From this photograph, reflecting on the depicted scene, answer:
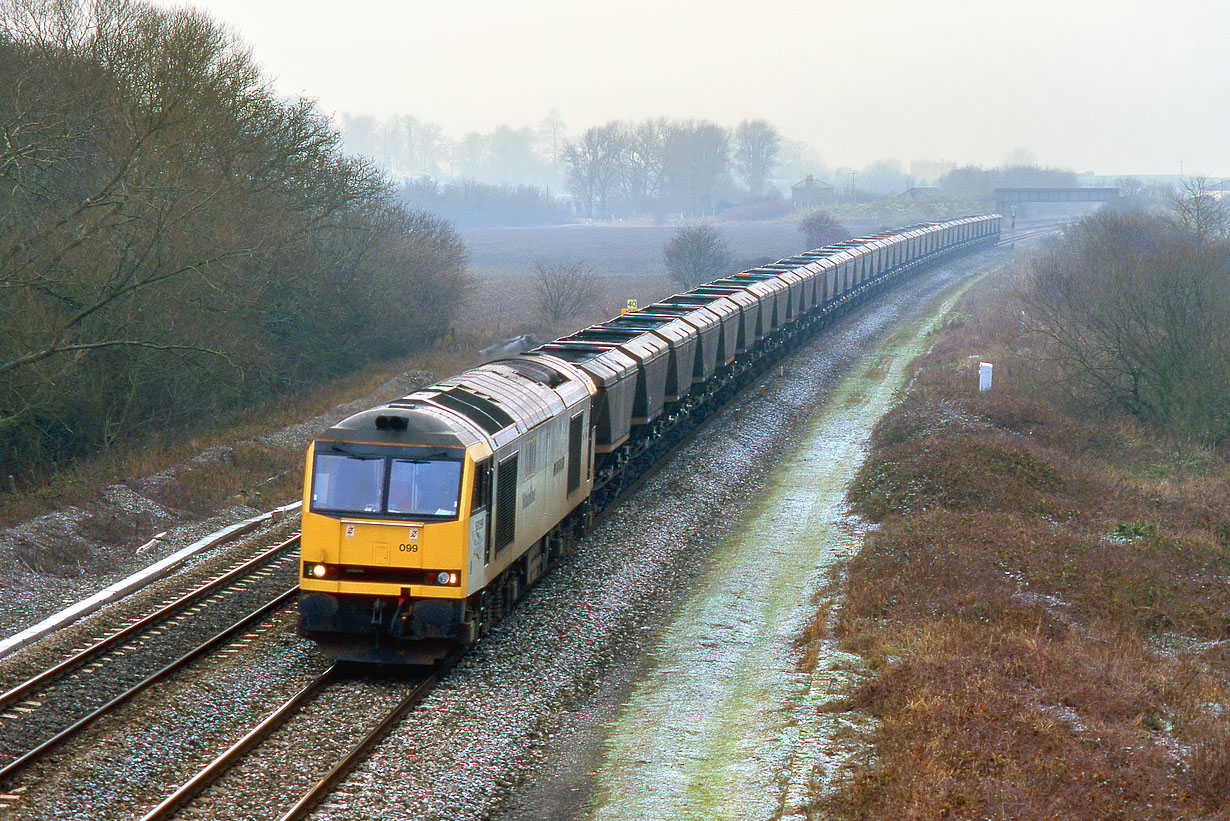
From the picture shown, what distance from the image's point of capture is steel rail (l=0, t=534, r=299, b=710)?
465 inches

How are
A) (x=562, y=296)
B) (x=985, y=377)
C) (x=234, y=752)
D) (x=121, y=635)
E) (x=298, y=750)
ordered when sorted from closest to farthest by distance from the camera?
(x=234, y=752), (x=298, y=750), (x=121, y=635), (x=985, y=377), (x=562, y=296)

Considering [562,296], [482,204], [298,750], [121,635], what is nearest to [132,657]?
[121,635]

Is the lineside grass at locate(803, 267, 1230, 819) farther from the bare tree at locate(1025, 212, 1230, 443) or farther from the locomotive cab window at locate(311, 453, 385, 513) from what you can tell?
the locomotive cab window at locate(311, 453, 385, 513)

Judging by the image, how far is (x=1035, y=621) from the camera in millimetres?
14141

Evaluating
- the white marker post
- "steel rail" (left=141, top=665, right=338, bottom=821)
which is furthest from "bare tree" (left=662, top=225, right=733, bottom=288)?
"steel rail" (left=141, top=665, right=338, bottom=821)

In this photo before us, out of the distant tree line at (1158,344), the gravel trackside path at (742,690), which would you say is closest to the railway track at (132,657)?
the gravel trackside path at (742,690)

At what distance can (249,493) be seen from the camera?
2227 centimetres

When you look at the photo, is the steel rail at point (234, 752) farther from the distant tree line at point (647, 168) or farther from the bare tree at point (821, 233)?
the distant tree line at point (647, 168)

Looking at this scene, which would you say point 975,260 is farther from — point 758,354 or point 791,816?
point 791,816

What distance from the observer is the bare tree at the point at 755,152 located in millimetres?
190000

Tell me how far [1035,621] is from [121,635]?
38.6ft

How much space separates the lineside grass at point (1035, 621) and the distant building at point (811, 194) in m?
128

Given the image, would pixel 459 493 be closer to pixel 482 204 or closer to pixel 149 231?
pixel 149 231

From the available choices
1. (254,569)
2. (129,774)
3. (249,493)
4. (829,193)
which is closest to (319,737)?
(129,774)
